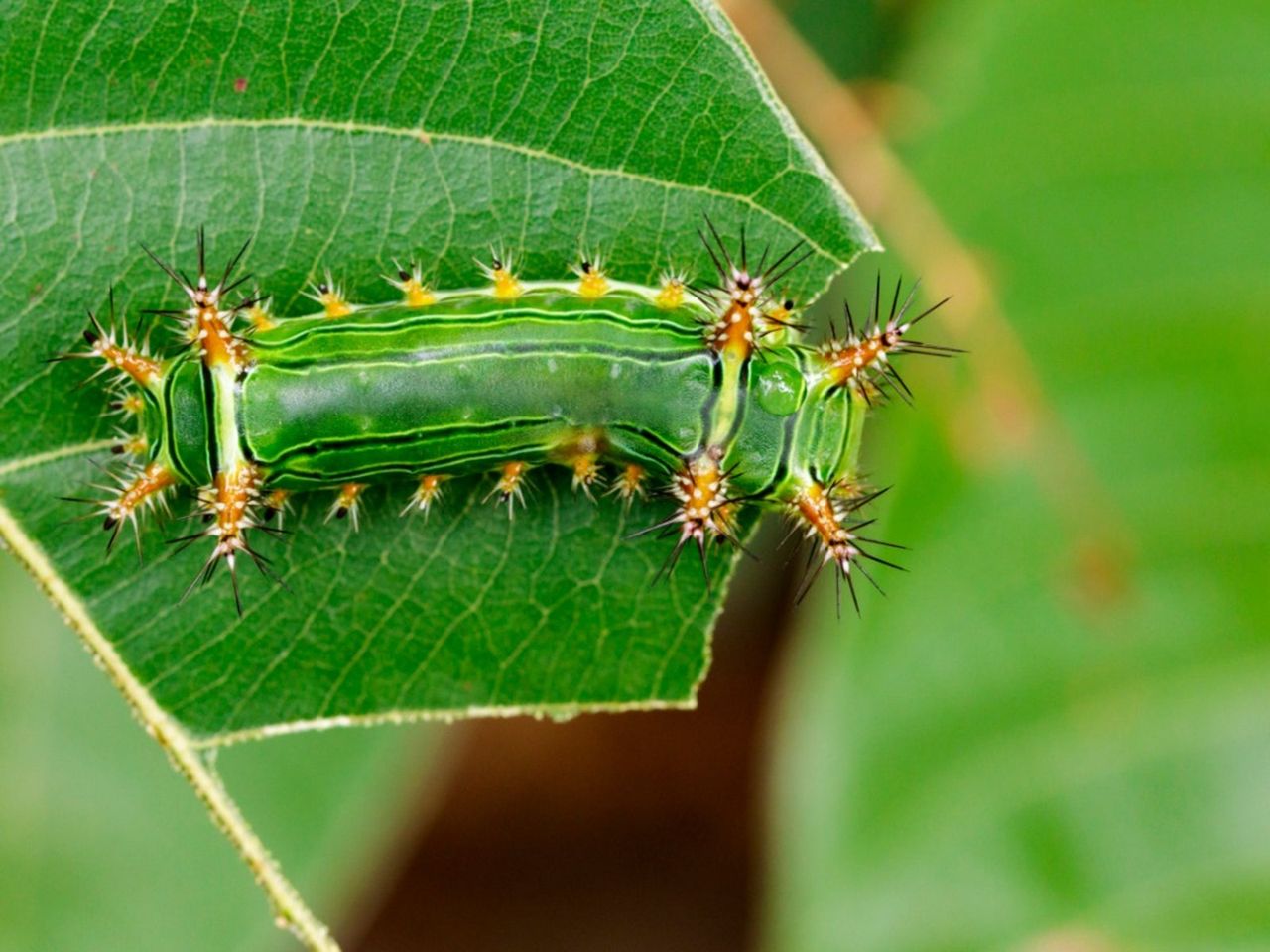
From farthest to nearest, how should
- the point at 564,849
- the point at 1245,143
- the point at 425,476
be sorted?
the point at 564,849, the point at 1245,143, the point at 425,476

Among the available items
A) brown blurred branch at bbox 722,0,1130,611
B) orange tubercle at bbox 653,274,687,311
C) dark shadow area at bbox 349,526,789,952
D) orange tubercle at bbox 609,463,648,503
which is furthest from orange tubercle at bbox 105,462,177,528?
dark shadow area at bbox 349,526,789,952

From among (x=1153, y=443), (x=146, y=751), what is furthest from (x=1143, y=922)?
(x=146, y=751)

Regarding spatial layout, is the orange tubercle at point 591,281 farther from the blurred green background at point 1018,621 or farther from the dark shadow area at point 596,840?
the dark shadow area at point 596,840

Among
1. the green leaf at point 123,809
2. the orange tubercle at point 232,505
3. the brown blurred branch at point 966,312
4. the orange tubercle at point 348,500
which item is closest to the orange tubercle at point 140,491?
the orange tubercle at point 232,505

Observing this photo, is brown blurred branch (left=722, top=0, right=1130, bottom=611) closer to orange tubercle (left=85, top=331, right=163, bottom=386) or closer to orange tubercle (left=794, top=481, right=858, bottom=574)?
orange tubercle (left=794, top=481, right=858, bottom=574)

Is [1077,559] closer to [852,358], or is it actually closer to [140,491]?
[852,358]

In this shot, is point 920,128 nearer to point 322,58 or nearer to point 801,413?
point 801,413

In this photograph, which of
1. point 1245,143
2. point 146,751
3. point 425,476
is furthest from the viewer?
point 146,751
